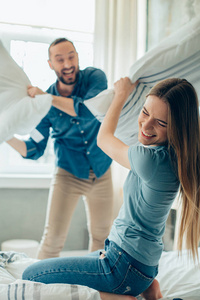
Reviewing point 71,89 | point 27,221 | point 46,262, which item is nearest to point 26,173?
point 27,221

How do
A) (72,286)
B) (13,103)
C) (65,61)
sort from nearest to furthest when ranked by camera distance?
(72,286) → (13,103) → (65,61)

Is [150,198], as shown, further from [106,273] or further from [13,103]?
[13,103]

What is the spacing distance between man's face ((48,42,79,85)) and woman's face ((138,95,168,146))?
897mm

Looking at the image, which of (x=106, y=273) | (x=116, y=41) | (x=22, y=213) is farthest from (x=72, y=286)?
(x=116, y=41)

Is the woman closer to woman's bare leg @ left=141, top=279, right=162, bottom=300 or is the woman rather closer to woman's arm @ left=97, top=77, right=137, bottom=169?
woman's arm @ left=97, top=77, right=137, bottom=169

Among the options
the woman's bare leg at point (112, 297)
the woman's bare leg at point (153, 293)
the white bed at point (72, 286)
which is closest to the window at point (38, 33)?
the white bed at point (72, 286)

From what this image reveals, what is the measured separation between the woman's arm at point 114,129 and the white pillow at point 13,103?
0.36 m

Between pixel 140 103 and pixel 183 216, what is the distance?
1.72 ft

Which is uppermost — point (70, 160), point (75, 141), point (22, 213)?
point (75, 141)

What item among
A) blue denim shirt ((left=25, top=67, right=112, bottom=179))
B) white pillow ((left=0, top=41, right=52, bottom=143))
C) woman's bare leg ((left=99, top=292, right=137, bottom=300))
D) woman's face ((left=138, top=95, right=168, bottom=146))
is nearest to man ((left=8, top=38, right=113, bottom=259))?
blue denim shirt ((left=25, top=67, right=112, bottom=179))

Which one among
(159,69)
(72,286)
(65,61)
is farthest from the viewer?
(65,61)

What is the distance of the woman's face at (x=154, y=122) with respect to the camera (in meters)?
0.98

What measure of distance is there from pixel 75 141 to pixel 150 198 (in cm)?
109

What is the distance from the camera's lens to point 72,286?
3.05 feet
